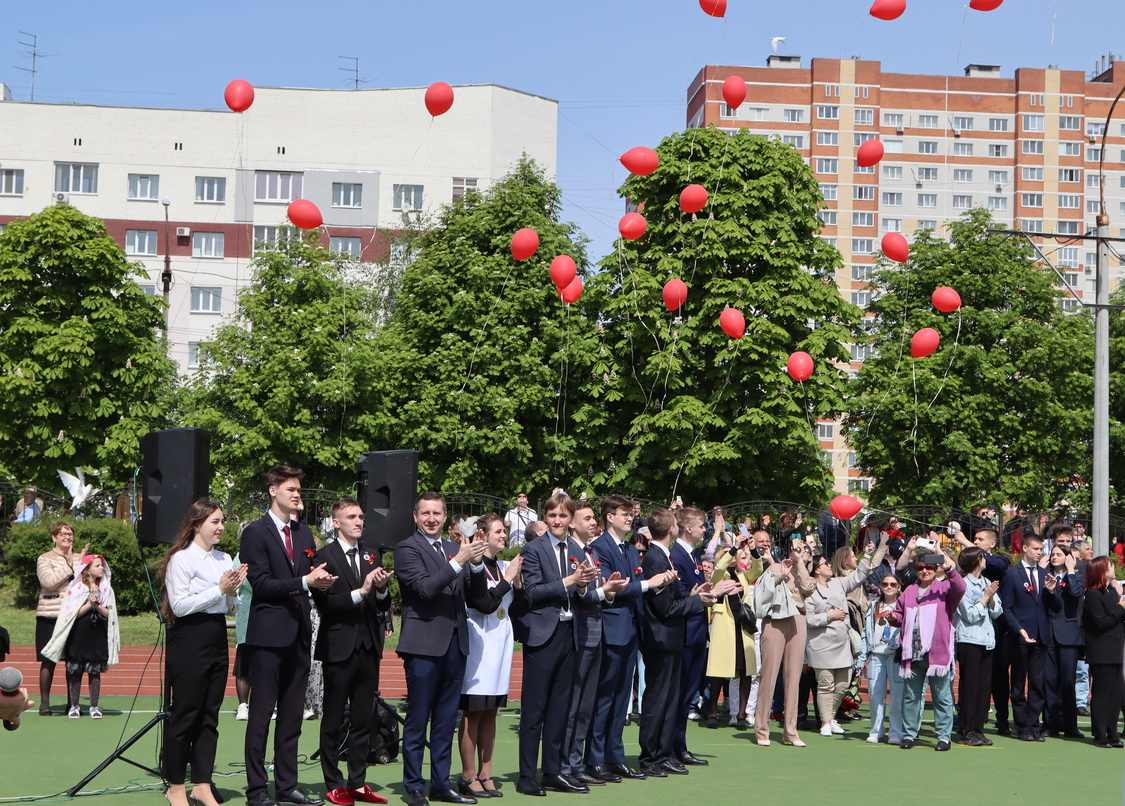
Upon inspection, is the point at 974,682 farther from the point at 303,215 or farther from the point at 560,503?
the point at 303,215

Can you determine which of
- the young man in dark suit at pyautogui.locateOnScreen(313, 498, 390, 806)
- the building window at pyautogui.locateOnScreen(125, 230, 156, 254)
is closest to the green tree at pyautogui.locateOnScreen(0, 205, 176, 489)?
the building window at pyautogui.locateOnScreen(125, 230, 156, 254)

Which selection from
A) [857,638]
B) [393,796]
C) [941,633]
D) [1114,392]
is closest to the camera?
[393,796]

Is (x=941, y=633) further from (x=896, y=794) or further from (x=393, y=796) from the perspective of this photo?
(x=393, y=796)

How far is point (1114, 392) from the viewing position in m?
45.5

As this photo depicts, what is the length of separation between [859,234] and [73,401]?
64.7 meters

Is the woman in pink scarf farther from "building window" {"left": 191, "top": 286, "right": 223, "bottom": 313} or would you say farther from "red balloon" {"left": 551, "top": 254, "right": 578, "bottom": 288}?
"building window" {"left": 191, "top": 286, "right": 223, "bottom": 313}

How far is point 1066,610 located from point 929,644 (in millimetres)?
2198

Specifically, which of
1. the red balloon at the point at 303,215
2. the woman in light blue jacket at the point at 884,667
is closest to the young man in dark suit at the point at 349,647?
the woman in light blue jacket at the point at 884,667

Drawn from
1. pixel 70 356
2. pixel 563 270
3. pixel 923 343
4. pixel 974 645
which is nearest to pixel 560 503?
pixel 974 645

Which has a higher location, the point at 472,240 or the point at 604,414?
the point at 472,240

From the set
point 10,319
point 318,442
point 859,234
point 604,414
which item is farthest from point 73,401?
point 859,234

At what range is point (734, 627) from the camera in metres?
13.0

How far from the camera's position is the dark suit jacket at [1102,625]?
13.5 metres

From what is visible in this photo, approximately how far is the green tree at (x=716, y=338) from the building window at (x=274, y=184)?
87.7 ft
